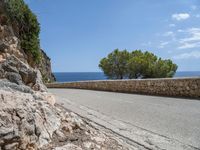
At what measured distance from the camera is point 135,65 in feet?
88.6

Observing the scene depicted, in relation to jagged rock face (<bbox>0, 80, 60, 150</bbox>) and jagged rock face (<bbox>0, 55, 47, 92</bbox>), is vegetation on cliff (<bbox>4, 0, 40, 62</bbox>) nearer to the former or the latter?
jagged rock face (<bbox>0, 55, 47, 92</bbox>)

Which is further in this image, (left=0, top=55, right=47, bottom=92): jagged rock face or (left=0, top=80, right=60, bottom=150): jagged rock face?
(left=0, top=55, right=47, bottom=92): jagged rock face

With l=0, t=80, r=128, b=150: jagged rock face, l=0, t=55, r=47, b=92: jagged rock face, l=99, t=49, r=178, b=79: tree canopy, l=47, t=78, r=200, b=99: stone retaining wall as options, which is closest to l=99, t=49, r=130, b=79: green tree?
l=99, t=49, r=178, b=79: tree canopy

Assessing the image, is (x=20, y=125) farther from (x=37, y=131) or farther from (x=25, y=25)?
(x=25, y=25)

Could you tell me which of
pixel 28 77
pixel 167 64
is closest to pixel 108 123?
pixel 28 77

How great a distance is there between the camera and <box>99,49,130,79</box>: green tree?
29.5 meters

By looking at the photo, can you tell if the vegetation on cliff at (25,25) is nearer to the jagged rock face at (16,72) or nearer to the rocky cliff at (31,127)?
the jagged rock face at (16,72)

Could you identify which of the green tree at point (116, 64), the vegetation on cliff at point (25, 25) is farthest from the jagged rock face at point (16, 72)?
the green tree at point (116, 64)

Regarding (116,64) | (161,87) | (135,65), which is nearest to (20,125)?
(161,87)

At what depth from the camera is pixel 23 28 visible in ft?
36.6

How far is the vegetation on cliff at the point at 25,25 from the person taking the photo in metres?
10.6

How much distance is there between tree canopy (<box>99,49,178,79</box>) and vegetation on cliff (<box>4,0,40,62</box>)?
17.2 meters

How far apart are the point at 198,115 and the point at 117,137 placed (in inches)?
120

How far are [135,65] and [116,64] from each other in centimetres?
382
